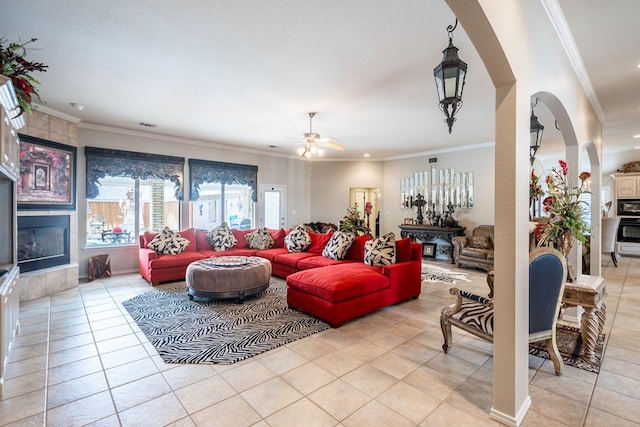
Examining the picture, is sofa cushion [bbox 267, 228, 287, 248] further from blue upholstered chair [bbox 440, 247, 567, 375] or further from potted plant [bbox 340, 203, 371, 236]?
blue upholstered chair [bbox 440, 247, 567, 375]

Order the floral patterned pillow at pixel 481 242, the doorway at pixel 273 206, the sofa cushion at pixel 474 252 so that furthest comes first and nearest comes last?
the doorway at pixel 273 206
the floral patterned pillow at pixel 481 242
the sofa cushion at pixel 474 252

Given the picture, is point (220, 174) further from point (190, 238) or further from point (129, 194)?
point (129, 194)

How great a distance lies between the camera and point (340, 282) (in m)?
3.56

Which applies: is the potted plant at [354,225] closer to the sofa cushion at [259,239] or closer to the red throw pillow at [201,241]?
the sofa cushion at [259,239]

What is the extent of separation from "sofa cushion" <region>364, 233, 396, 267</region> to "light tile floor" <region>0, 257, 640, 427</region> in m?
1.05

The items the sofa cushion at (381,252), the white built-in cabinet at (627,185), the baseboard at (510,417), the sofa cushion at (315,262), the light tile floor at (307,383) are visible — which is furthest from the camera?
the white built-in cabinet at (627,185)

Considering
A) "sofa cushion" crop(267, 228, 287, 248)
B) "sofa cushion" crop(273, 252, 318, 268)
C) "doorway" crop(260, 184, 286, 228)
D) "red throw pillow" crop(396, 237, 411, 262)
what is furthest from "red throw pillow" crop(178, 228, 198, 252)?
"red throw pillow" crop(396, 237, 411, 262)

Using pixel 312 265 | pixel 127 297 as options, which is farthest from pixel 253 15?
pixel 127 297

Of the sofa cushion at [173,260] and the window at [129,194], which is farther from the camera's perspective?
the window at [129,194]

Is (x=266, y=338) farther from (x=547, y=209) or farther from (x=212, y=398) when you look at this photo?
(x=547, y=209)

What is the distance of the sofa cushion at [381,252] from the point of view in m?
4.36

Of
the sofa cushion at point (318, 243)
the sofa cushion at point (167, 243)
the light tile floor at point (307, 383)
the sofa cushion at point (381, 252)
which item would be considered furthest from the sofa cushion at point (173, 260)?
the sofa cushion at point (381, 252)

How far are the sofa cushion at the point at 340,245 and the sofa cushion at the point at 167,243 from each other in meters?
2.90

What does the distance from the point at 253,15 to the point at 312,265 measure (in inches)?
143
